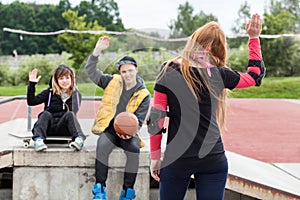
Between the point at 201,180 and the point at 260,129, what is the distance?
7617 mm

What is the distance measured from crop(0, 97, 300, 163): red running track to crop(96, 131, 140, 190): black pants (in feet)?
0.96

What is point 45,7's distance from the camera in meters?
53.2

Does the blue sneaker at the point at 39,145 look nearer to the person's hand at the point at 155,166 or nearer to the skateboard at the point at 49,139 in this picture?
the skateboard at the point at 49,139

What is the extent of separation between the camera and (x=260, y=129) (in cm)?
1034

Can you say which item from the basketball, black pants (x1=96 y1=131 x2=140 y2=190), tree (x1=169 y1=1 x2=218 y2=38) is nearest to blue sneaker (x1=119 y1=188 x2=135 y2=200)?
black pants (x1=96 y1=131 x2=140 y2=190)

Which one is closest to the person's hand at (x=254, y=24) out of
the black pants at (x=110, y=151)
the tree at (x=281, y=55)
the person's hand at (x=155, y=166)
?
the person's hand at (x=155, y=166)

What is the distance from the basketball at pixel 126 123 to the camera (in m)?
4.27

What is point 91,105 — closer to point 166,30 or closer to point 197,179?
point 166,30

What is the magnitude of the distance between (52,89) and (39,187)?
3.31 feet

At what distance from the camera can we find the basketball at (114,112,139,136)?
4.27 metres

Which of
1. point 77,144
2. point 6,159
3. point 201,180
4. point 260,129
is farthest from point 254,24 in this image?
point 260,129

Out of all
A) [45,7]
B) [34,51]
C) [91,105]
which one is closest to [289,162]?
[91,105]

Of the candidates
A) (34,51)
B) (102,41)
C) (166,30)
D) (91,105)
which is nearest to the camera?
(166,30)

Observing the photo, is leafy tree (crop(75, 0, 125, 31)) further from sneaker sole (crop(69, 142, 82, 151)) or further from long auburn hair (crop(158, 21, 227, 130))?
long auburn hair (crop(158, 21, 227, 130))
